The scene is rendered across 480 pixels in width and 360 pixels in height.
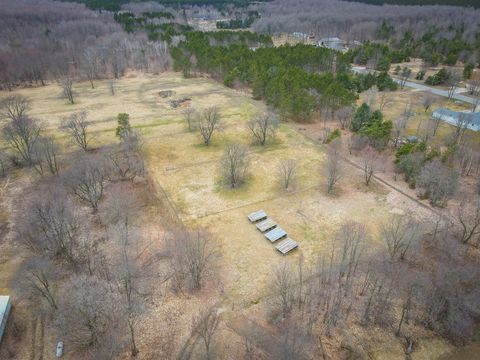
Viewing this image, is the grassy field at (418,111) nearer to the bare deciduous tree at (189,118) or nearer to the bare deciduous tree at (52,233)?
the bare deciduous tree at (189,118)

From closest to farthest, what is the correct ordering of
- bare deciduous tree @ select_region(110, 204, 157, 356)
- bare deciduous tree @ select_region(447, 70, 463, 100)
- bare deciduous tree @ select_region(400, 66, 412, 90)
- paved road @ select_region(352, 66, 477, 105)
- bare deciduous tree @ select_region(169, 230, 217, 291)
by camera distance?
bare deciduous tree @ select_region(110, 204, 157, 356) < bare deciduous tree @ select_region(169, 230, 217, 291) < paved road @ select_region(352, 66, 477, 105) < bare deciduous tree @ select_region(447, 70, 463, 100) < bare deciduous tree @ select_region(400, 66, 412, 90)

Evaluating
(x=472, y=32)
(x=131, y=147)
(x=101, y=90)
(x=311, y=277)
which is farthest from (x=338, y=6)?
(x=311, y=277)

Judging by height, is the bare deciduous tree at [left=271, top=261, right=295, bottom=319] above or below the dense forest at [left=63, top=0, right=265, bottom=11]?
below

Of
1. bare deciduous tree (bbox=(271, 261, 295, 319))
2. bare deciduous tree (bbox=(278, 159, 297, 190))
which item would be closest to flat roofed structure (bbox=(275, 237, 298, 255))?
bare deciduous tree (bbox=(271, 261, 295, 319))

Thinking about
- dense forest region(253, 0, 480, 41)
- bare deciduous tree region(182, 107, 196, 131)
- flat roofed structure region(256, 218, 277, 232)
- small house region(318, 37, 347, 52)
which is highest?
dense forest region(253, 0, 480, 41)

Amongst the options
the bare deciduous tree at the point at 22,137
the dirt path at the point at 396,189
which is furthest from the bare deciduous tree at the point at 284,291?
the bare deciduous tree at the point at 22,137

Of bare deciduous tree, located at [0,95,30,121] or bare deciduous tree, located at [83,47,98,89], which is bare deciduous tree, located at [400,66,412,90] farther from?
bare deciduous tree, located at [83,47,98,89]

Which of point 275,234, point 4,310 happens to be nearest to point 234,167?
point 275,234

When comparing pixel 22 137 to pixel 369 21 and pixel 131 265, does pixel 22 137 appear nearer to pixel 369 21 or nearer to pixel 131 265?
pixel 131 265
